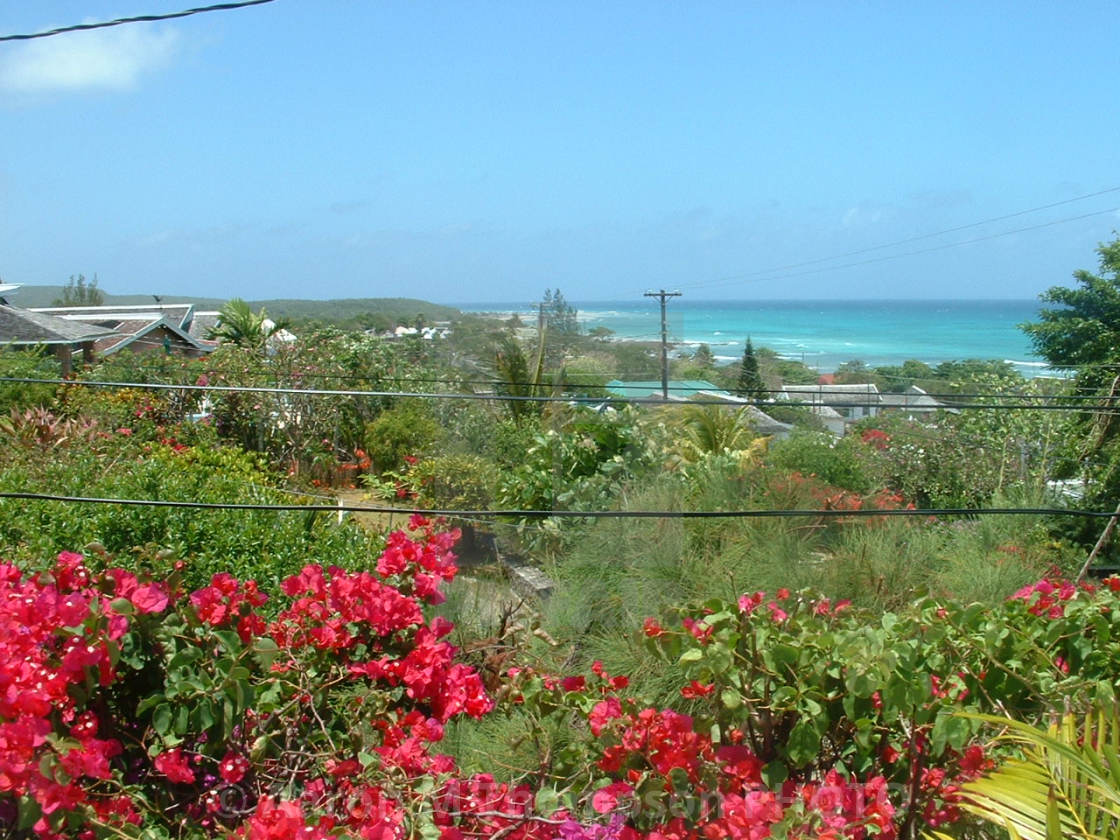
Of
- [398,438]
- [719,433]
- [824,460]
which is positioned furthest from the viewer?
[398,438]

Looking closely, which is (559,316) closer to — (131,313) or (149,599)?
(149,599)

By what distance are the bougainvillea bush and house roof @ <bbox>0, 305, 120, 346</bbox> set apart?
17.3 meters

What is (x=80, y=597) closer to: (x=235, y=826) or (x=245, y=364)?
(x=235, y=826)

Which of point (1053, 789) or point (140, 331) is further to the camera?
point (140, 331)

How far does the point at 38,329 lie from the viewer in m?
20.2

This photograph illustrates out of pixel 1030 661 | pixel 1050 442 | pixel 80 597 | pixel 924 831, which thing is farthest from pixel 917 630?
pixel 1050 442

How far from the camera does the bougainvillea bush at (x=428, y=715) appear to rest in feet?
7.69

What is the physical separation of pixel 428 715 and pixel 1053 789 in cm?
162

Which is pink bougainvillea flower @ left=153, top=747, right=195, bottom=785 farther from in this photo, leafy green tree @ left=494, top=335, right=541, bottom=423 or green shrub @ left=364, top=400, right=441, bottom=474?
leafy green tree @ left=494, top=335, right=541, bottom=423

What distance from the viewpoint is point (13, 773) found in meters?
2.11

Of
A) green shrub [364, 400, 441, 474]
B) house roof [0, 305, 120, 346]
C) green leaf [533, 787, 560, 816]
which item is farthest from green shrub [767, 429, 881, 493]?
house roof [0, 305, 120, 346]

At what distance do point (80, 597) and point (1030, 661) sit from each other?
2.49 m

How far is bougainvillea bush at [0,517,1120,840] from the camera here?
2.34m

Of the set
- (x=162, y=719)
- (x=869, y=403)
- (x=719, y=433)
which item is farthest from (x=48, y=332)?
(x=162, y=719)
